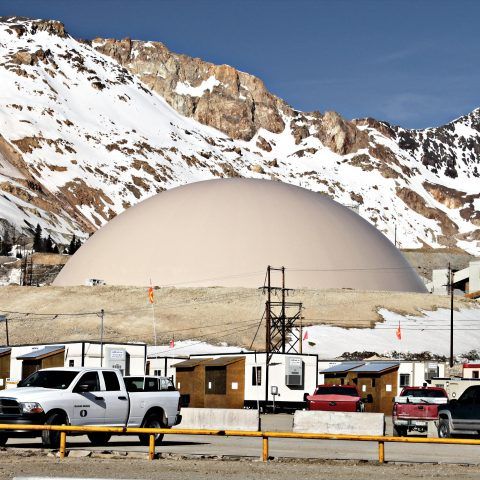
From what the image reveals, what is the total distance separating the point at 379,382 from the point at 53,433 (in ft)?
92.8

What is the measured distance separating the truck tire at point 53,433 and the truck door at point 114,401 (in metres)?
1.29

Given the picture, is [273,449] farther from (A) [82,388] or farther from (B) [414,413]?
(B) [414,413]

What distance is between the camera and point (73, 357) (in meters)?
51.0

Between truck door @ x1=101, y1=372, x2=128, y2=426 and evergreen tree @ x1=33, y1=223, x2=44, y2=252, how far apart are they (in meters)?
157

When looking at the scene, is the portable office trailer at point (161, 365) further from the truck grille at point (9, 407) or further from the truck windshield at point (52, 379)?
the truck grille at point (9, 407)

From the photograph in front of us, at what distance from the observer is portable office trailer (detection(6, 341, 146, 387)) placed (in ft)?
163

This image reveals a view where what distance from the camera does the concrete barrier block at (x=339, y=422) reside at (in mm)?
28641

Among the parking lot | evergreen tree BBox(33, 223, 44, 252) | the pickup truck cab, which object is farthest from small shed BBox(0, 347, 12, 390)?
evergreen tree BBox(33, 223, 44, 252)

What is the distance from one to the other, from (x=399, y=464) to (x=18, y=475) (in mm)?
7523

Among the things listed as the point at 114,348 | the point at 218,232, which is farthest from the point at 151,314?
the point at 114,348

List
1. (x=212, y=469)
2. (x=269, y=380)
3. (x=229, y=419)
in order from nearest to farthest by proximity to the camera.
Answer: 1. (x=212, y=469)
2. (x=229, y=419)
3. (x=269, y=380)

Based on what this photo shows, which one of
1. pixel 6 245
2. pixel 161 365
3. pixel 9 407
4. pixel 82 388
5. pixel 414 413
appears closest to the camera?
pixel 9 407

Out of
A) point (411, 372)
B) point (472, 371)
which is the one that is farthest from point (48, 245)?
point (472, 371)

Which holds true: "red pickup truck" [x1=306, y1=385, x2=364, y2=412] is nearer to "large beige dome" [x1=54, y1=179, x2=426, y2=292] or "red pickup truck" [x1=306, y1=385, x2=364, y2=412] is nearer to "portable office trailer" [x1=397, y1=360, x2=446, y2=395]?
"portable office trailer" [x1=397, y1=360, x2=446, y2=395]
